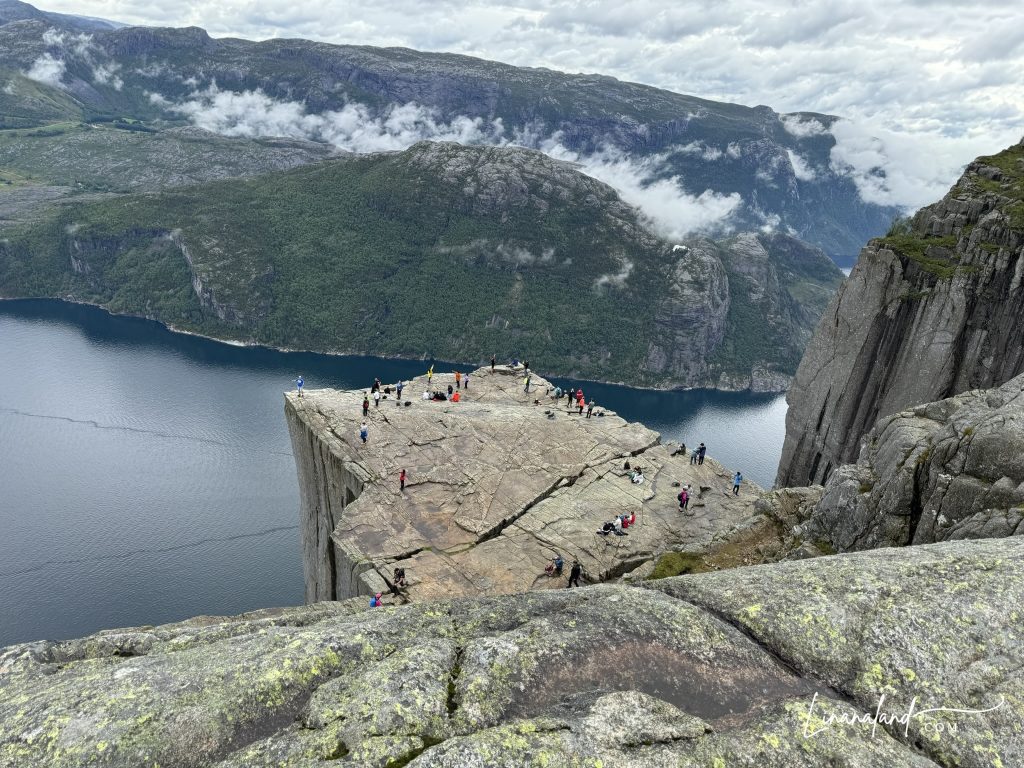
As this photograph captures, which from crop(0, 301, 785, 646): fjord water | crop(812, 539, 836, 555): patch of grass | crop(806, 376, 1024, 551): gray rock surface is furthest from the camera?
crop(0, 301, 785, 646): fjord water

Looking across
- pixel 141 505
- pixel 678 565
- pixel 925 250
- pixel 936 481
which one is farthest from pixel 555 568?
pixel 141 505

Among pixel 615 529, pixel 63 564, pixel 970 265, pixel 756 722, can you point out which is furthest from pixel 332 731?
pixel 63 564

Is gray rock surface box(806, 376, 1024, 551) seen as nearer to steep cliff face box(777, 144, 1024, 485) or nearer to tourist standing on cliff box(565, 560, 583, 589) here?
tourist standing on cliff box(565, 560, 583, 589)

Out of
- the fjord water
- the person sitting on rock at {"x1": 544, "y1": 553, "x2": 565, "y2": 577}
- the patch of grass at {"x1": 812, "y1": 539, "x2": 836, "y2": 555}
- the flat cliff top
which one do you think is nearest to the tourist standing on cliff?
the person sitting on rock at {"x1": 544, "y1": 553, "x2": 565, "y2": 577}

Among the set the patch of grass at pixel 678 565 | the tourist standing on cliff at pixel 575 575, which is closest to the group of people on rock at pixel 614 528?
the tourist standing on cliff at pixel 575 575

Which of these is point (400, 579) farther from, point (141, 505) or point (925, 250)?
point (141, 505)
